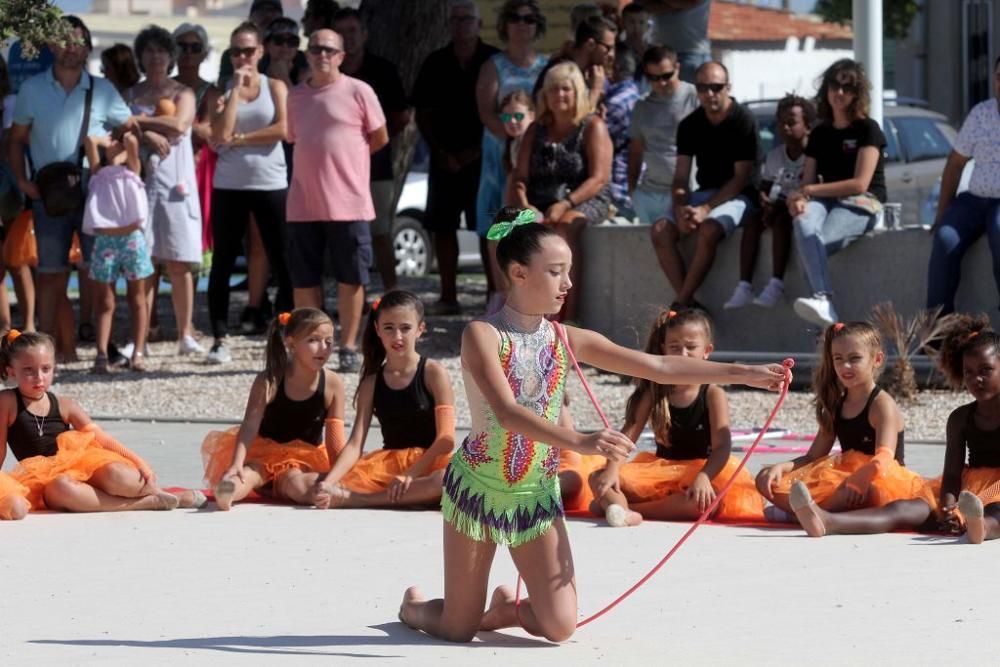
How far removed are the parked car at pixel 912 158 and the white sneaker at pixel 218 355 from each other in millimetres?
5563

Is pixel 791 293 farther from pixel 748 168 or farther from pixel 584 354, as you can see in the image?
pixel 584 354

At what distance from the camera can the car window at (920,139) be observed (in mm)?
16036

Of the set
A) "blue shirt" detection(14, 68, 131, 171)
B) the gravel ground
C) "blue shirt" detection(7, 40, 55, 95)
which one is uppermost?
"blue shirt" detection(7, 40, 55, 95)

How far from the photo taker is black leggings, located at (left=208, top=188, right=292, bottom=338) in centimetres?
1196

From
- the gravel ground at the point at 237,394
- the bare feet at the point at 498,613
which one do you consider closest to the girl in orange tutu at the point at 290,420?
the gravel ground at the point at 237,394

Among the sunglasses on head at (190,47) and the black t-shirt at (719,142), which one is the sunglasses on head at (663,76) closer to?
the black t-shirt at (719,142)

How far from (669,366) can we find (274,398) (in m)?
2.94

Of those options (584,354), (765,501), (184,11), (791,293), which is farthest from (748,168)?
(184,11)

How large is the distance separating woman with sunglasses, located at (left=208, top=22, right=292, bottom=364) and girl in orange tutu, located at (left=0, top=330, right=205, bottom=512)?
415cm

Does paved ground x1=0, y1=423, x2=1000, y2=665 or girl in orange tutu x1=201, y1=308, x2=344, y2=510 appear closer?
paved ground x1=0, y1=423, x2=1000, y2=665

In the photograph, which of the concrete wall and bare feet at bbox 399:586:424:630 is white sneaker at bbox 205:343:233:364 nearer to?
the concrete wall

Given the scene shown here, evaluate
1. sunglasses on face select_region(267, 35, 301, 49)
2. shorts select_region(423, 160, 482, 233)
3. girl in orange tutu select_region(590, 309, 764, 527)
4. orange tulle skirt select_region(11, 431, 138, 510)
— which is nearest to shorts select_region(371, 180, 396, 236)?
shorts select_region(423, 160, 482, 233)

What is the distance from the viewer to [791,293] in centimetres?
1109

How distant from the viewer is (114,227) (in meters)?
11.1
